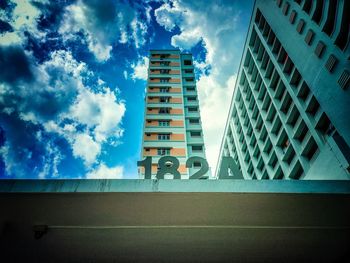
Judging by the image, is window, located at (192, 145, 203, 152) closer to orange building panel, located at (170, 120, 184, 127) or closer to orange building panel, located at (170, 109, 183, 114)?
orange building panel, located at (170, 120, 184, 127)

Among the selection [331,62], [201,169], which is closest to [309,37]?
[331,62]

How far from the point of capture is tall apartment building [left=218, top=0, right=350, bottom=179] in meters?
11.5

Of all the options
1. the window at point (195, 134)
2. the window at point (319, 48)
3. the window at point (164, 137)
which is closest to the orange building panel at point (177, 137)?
the window at point (164, 137)

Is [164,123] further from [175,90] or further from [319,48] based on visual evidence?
[319,48]

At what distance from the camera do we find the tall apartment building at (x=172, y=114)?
989 inches

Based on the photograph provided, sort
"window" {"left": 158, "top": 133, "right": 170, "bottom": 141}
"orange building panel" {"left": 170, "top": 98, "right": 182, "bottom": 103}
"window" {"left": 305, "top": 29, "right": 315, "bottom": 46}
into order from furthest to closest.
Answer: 1. "orange building panel" {"left": 170, "top": 98, "right": 182, "bottom": 103}
2. "window" {"left": 158, "top": 133, "right": 170, "bottom": 141}
3. "window" {"left": 305, "top": 29, "right": 315, "bottom": 46}

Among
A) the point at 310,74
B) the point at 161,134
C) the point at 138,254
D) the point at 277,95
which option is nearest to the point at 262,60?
the point at 277,95

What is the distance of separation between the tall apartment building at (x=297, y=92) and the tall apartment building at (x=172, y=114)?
5748mm

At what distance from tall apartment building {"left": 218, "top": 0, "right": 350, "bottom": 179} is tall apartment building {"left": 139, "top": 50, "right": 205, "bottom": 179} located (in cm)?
575

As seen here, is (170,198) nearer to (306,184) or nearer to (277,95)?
(306,184)

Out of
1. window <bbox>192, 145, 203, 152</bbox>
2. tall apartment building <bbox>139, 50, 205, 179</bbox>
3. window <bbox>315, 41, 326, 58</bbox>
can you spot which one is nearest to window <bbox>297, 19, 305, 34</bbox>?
window <bbox>315, 41, 326, 58</bbox>

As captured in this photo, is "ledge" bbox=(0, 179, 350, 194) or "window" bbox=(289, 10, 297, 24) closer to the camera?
"ledge" bbox=(0, 179, 350, 194)

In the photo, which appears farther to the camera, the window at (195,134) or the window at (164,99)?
the window at (164,99)

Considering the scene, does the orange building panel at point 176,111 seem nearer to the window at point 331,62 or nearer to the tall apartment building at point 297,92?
the tall apartment building at point 297,92
